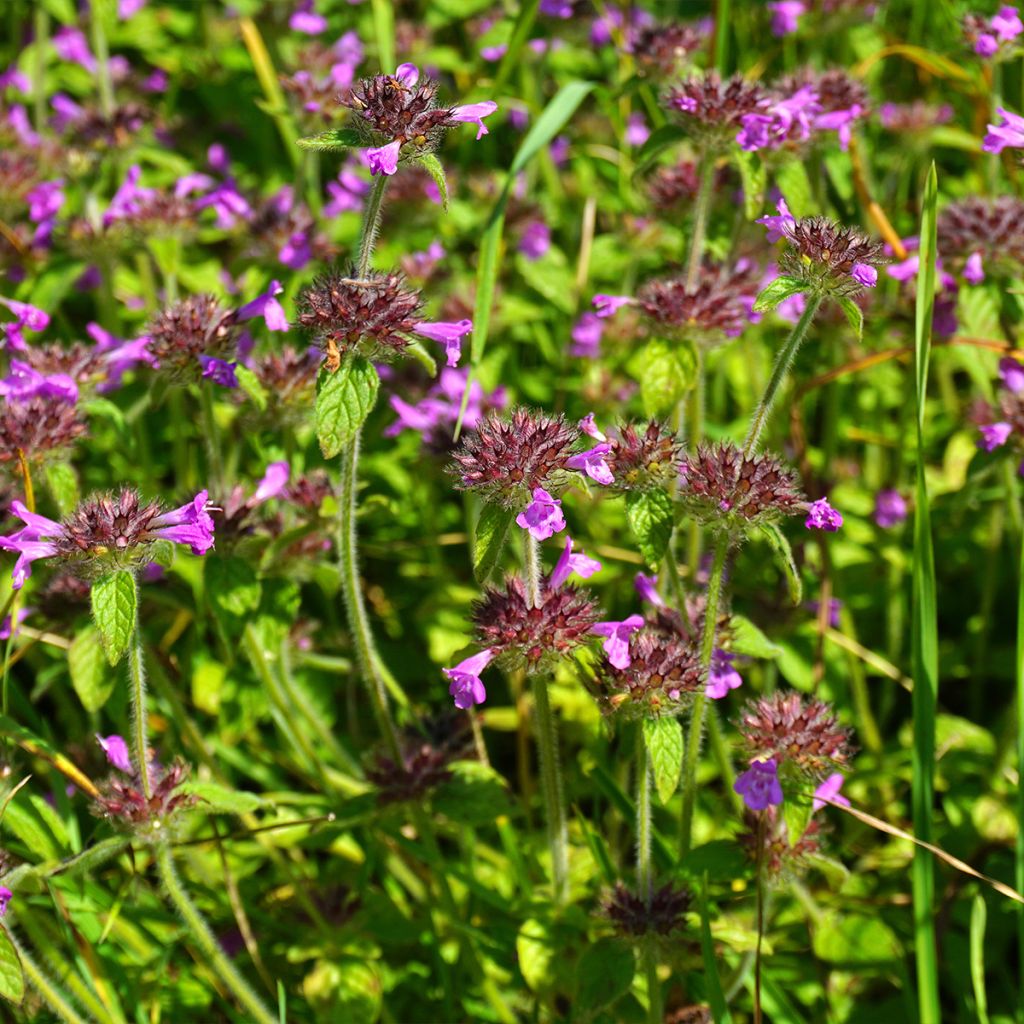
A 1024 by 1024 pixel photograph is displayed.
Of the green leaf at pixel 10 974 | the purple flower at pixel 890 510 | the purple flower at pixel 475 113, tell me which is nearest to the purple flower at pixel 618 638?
the purple flower at pixel 475 113

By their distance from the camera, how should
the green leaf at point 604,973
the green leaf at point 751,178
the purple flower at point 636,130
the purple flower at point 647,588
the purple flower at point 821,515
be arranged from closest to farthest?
the purple flower at point 821,515 → the green leaf at point 604,973 → the purple flower at point 647,588 → the green leaf at point 751,178 → the purple flower at point 636,130

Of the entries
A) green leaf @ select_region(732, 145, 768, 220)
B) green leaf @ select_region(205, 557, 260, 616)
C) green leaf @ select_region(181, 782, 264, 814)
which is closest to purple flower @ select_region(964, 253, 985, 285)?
green leaf @ select_region(732, 145, 768, 220)

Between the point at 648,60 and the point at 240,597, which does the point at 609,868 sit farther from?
the point at 648,60

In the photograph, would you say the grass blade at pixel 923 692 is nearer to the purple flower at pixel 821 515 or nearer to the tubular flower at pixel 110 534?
the purple flower at pixel 821 515

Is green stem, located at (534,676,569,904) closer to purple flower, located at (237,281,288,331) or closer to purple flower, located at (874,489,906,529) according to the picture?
purple flower, located at (237,281,288,331)

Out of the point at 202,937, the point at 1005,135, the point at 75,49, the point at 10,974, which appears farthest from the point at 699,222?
the point at 75,49

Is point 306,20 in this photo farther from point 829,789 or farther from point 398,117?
point 829,789
